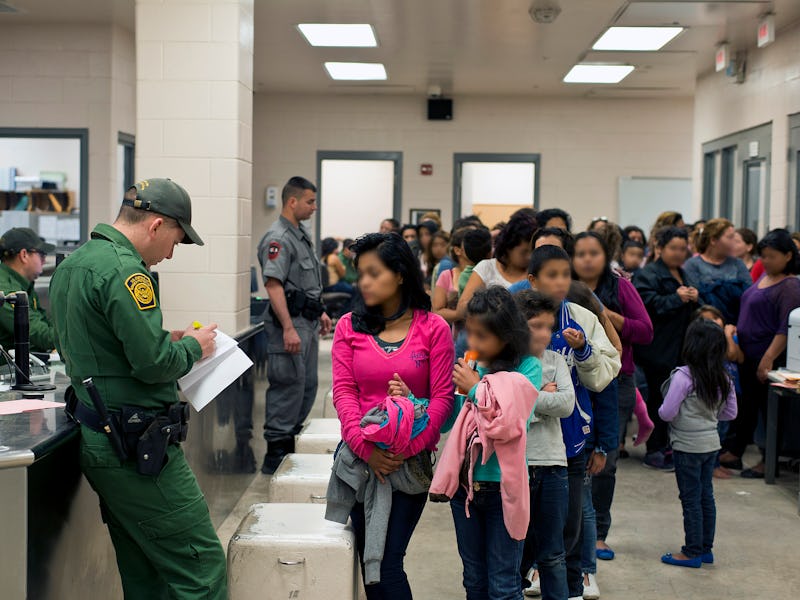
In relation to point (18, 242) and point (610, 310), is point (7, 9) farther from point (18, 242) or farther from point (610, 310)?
point (610, 310)

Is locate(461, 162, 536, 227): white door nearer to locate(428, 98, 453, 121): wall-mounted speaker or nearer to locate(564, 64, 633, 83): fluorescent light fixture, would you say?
locate(428, 98, 453, 121): wall-mounted speaker

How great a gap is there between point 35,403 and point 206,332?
66 cm

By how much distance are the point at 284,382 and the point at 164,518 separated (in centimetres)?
295

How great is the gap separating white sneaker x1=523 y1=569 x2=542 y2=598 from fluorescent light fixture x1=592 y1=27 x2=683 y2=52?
6518mm

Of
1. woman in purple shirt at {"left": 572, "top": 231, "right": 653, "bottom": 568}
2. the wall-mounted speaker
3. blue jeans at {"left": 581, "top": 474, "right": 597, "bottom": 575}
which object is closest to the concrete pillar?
woman in purple shirt at {"left": 572, "top": 231, "right": 653, "bottom": 568}

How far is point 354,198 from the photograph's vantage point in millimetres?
16516

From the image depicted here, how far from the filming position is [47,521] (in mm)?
2781

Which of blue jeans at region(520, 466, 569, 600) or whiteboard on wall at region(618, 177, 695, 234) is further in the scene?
whiteboard on wall at region(618, 177, 695, 234)

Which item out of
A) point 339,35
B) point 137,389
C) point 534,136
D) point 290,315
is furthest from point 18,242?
point 534,136

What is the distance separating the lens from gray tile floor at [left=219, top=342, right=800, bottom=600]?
420 centimetres

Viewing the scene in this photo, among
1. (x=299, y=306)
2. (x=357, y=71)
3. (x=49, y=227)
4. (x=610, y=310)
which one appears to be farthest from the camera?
(x=357, y=71)

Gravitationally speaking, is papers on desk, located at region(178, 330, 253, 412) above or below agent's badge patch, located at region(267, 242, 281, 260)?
below

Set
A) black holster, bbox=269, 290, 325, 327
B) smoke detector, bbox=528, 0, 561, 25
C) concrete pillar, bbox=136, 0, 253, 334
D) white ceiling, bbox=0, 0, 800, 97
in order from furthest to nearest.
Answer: white ceiling, bbox=0, 0, 800, 97 → smoke detector, bbox=528, 0, 561, 25 → black holster, bbox=269, 290, 325, 327 → concrete pillar, bbox=136, 0, 253, 334

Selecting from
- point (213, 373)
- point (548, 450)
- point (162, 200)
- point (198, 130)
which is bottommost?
point (548, 450)
